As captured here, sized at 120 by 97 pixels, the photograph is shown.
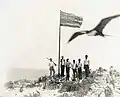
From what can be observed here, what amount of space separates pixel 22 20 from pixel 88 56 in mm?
426

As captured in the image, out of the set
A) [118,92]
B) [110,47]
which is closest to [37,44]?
[110,47]

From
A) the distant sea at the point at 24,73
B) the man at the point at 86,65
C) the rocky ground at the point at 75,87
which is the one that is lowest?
the rocky ground at the point at 75,87

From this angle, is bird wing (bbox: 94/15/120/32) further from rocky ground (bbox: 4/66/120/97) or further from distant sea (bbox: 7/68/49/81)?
distant sea (bbox: 7/68/49/81)

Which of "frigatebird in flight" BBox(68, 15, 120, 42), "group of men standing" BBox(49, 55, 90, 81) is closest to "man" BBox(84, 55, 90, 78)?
"group of men standing" BBox(49, 55, 90, 81)

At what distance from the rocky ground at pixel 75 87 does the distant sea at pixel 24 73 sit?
2 cm

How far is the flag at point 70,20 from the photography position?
1231mm

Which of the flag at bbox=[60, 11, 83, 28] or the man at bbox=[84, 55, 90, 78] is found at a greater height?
the flag at bbox=[60, 11, 83, 28]

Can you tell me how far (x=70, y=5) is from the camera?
1.25m

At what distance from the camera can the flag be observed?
1231 millimetres

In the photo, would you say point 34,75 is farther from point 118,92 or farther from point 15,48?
point 118,92

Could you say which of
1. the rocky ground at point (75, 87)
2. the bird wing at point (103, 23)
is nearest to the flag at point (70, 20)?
the bird wing at point (103, 23)

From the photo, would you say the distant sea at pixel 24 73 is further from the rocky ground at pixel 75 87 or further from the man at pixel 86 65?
the man at pixel 86 65

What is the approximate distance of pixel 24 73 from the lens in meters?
1.25

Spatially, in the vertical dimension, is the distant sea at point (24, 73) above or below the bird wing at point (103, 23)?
below
